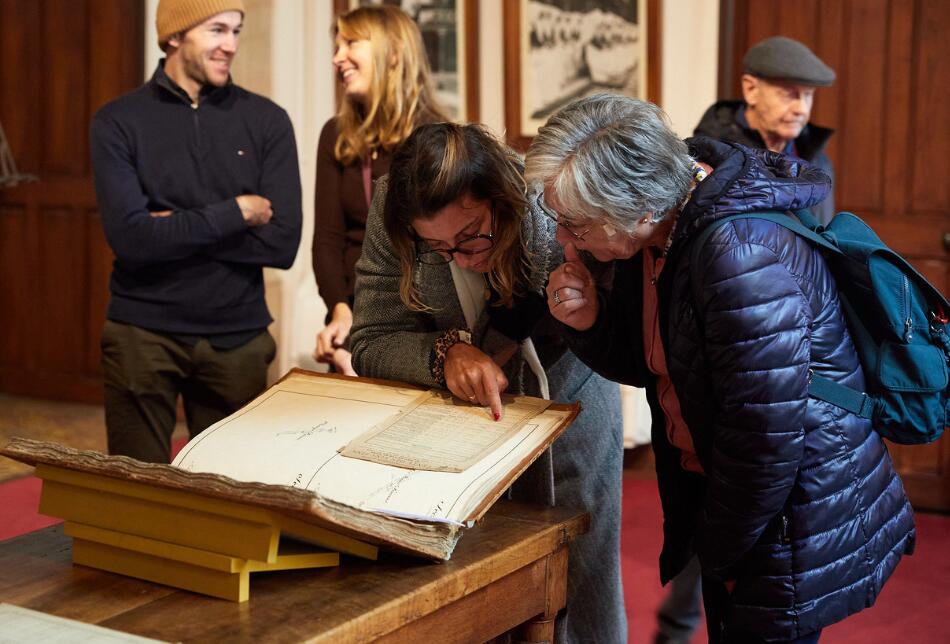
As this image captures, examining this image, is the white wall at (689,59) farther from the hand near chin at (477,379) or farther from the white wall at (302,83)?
the hand near chin at (477,379)

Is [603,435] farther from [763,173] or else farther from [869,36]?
[869,36]

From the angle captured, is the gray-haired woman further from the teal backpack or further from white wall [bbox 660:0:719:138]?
white wall [bbox 660:0:719:138]

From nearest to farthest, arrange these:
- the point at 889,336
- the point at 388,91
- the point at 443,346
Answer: the point at 889,336 < the point at 443,346 < the point at 388,91

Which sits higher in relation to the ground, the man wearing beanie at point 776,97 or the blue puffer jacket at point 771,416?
the man wearing beanie at point 776,97

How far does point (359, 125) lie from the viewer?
3488 mm

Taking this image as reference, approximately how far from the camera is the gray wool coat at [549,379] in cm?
235

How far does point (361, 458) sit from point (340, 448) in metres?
0.06

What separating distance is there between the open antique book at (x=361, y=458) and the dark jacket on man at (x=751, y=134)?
2.42 m

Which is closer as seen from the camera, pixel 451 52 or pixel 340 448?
pixel 340 448

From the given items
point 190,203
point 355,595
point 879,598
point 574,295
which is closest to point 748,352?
point 574,295

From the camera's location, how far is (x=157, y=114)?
11.6 ft

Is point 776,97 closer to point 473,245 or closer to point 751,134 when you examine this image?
point 751,134

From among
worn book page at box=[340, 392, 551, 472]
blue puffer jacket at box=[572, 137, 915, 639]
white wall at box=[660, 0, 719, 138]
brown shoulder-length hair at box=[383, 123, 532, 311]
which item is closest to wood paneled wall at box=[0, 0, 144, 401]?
white wall at box=[660, 0, 719, 138]

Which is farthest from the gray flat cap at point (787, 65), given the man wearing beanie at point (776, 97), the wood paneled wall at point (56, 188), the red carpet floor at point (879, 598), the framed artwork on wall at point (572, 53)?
the wood paneled wall at point (56, 188)
